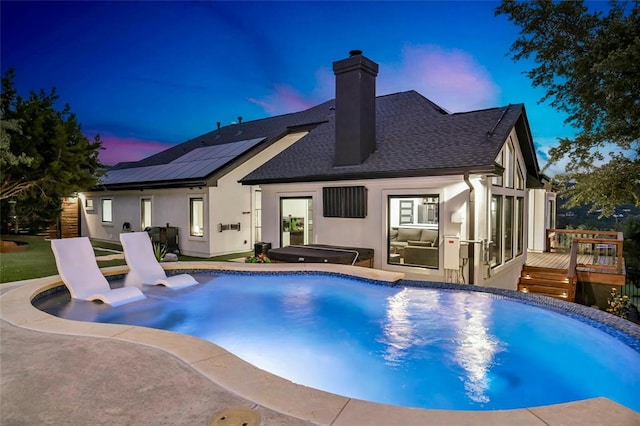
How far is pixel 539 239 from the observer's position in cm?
1694

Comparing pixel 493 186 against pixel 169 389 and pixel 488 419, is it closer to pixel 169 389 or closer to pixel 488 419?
pixel 488 419

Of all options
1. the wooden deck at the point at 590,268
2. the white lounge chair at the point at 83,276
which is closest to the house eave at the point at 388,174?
the wooden deck at the point at 590,268

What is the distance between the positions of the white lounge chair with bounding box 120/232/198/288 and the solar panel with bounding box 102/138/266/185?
196 inches

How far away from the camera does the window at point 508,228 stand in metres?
11.8

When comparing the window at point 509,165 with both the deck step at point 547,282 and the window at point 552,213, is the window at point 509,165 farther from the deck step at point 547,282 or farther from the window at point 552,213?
the window at point 552,213

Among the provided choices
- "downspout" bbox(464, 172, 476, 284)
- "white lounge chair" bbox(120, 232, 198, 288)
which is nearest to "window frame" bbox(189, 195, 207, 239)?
"white lounge chair" bbox(120, 232, 198, 288)

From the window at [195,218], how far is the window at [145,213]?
316cm

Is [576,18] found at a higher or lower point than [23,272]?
higher

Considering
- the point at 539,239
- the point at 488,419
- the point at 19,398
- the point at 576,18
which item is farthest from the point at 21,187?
the point at 539,239

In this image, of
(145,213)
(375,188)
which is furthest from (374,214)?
(145,213)

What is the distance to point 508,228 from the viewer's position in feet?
40.0

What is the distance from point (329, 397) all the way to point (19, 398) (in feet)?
7.87

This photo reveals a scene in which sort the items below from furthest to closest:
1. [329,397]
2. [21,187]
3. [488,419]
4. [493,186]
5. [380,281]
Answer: [21,187] < [493,186] < [380,281] < [329,397] < [488,419]

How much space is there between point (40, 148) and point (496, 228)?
13339 millimetres
